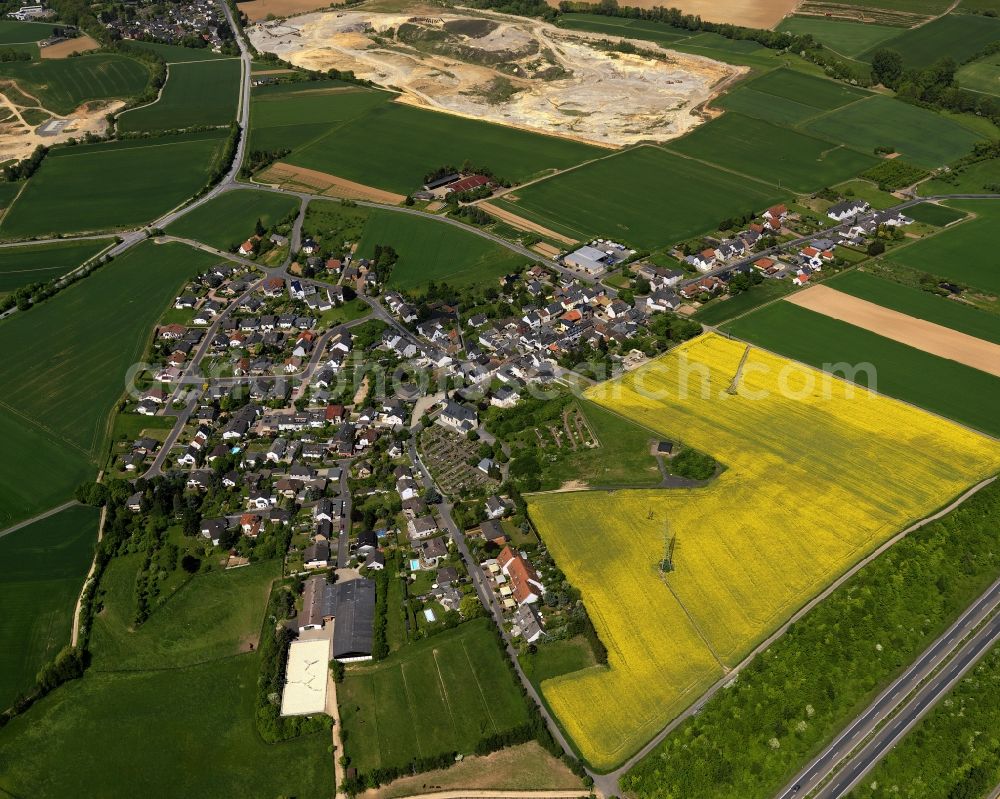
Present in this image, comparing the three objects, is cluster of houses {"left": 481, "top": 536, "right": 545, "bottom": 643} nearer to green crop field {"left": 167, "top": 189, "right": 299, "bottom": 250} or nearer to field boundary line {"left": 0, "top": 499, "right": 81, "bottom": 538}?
field boundary line {"left": 0, "top": 499, "right": 81, "bottom": 538}

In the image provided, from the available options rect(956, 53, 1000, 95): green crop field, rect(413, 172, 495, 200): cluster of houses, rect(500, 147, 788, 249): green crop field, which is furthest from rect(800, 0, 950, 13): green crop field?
rect(413, 172, 495, 200): cluster of houses

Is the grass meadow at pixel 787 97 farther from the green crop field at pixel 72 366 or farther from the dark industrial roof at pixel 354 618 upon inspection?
the dark industrial roof at pixel 354 618

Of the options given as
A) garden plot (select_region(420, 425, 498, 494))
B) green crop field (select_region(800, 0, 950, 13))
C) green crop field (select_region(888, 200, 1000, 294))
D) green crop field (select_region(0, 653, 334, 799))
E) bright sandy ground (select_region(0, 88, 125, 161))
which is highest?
green crop field (select_region(800, 0, 950, 13))

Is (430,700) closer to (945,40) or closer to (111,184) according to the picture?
(111,184)

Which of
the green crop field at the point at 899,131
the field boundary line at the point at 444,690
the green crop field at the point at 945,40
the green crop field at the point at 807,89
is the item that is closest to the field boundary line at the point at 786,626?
the field boundary line at the point at 444,690

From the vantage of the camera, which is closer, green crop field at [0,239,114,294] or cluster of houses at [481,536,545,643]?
cluster of houses at [481,536,545,643]

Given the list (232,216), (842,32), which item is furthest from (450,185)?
(842,32)

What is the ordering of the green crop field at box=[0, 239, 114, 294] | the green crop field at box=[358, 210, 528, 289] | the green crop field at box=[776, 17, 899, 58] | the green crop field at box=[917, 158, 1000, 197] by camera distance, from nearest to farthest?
1. the green crop field at box=[358, 210, 528, 289]
2. the green crop field at box=[0, 239, 114, 294]
3. the green crop field at box=[917, 158, 1000, 197]
4. the green crop field at box=[776, 17, 899, 58]

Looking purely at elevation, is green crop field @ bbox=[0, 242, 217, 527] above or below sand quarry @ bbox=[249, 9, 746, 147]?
below
